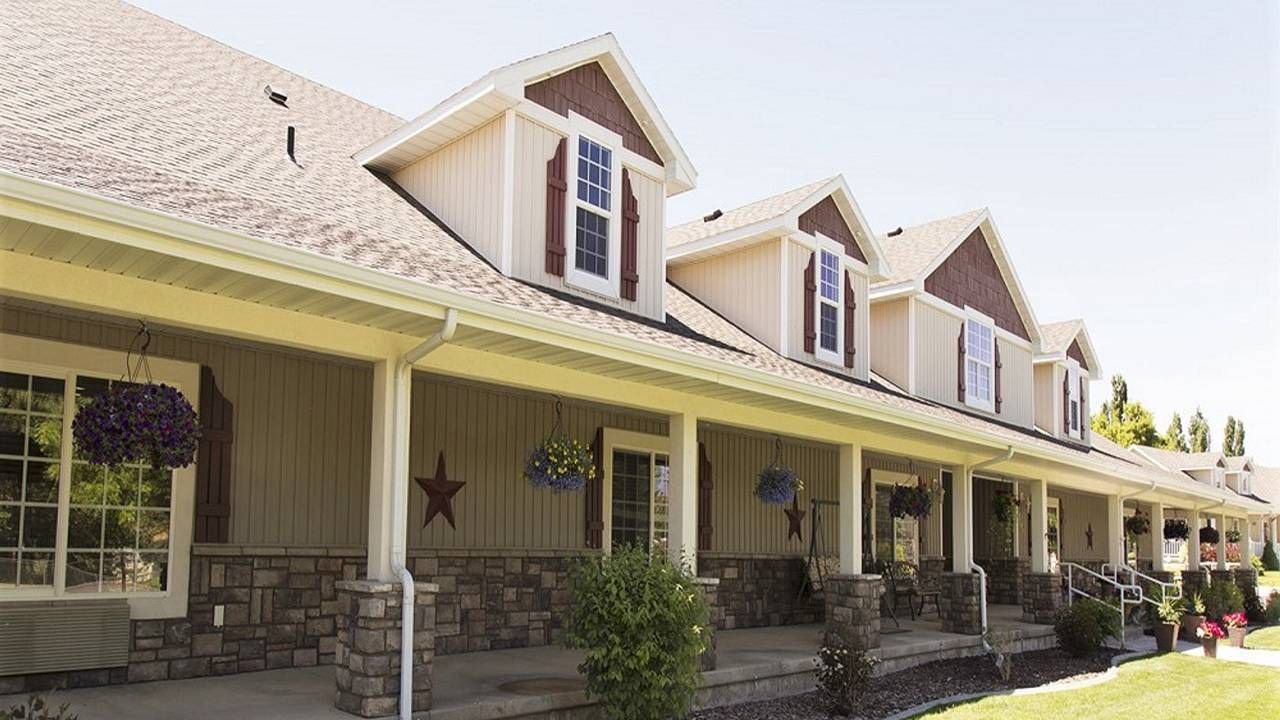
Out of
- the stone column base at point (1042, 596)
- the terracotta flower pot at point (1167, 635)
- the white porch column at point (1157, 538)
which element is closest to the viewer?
the terracotta flower pot at point (1167, 635)

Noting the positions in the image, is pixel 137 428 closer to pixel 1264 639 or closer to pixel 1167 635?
pixel 1167 635

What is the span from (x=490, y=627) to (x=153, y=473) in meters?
3.74

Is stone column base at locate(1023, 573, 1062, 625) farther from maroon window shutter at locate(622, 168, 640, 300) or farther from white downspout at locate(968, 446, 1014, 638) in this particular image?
maroon window shutter at locate(622, 168, 640, 300)

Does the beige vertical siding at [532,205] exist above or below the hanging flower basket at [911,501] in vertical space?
above

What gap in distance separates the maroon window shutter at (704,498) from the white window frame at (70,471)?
6.66 m

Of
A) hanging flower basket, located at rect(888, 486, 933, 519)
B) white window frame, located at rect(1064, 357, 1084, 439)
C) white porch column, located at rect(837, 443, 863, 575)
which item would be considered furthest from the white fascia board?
white window frame, located at rect(1064, 357, 1084, 439)

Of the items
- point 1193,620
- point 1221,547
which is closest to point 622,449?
point 1193,620

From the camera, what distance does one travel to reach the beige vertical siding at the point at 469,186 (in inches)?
404

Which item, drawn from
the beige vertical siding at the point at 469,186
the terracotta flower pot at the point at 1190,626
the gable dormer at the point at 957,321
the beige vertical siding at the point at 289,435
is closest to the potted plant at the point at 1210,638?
the terracotta flower pot at the point at 1190,626

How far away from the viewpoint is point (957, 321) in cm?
1822

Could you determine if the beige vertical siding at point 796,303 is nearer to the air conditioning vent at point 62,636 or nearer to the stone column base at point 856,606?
the stone column base at point 856,606

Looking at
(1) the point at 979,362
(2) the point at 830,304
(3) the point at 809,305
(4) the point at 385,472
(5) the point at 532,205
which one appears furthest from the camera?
(1) the point at 979,362

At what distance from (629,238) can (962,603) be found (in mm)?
6892

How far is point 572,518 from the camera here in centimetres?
1191
